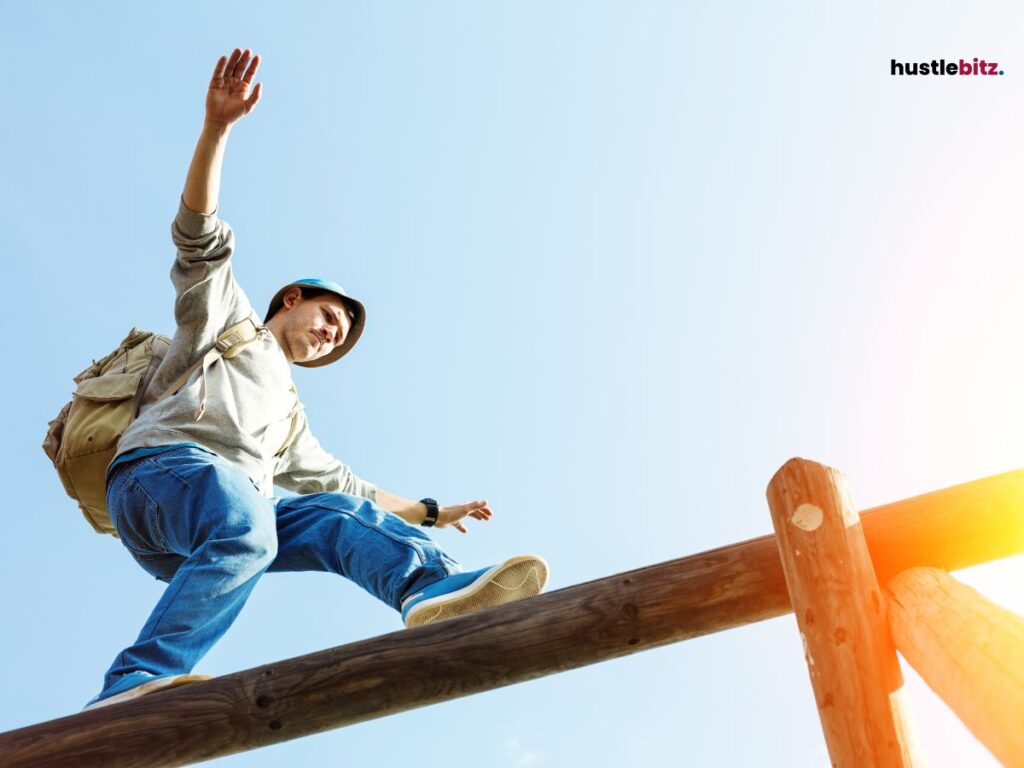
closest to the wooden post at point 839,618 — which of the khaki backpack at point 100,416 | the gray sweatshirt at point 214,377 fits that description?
the gray sweatshirt at point 214,377

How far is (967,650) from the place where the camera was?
2314 millimetres

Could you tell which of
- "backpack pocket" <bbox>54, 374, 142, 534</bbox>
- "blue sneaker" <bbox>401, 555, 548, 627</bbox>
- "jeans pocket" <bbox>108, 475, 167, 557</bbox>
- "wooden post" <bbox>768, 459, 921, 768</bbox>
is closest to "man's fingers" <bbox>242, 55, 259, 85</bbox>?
"backpack pocket" <bbox>54, 374, 142, 534</bbox>

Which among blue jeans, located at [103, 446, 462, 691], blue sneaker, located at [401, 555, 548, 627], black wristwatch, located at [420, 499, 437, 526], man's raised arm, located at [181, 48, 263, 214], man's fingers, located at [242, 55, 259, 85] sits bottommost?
blue sneaker, located at [401, 555, 548, 627]

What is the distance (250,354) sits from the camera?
4234 millimetres

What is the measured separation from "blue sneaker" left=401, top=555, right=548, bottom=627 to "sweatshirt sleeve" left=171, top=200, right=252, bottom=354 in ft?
4.38

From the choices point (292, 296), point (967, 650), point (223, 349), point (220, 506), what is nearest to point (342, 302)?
point (292, 296)

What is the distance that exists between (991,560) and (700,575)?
30.4 inches

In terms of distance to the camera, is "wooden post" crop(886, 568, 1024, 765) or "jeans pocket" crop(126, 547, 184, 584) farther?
"jeans pocket" crop(126, 547, 184, 584)

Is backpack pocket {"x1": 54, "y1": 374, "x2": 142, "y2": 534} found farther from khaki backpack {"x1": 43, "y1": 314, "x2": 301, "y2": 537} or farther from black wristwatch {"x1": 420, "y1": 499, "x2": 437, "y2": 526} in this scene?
black wristwatch {"x1": 420, "y1": 499, "x2": 437, "y2": 526}

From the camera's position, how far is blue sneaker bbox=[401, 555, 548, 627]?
3.40m

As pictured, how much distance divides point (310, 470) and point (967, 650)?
126 inches

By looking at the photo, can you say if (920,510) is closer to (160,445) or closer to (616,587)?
(616,587)

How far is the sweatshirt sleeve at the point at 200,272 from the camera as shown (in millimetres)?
3865

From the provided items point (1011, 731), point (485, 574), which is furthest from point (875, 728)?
point (485, 574)
